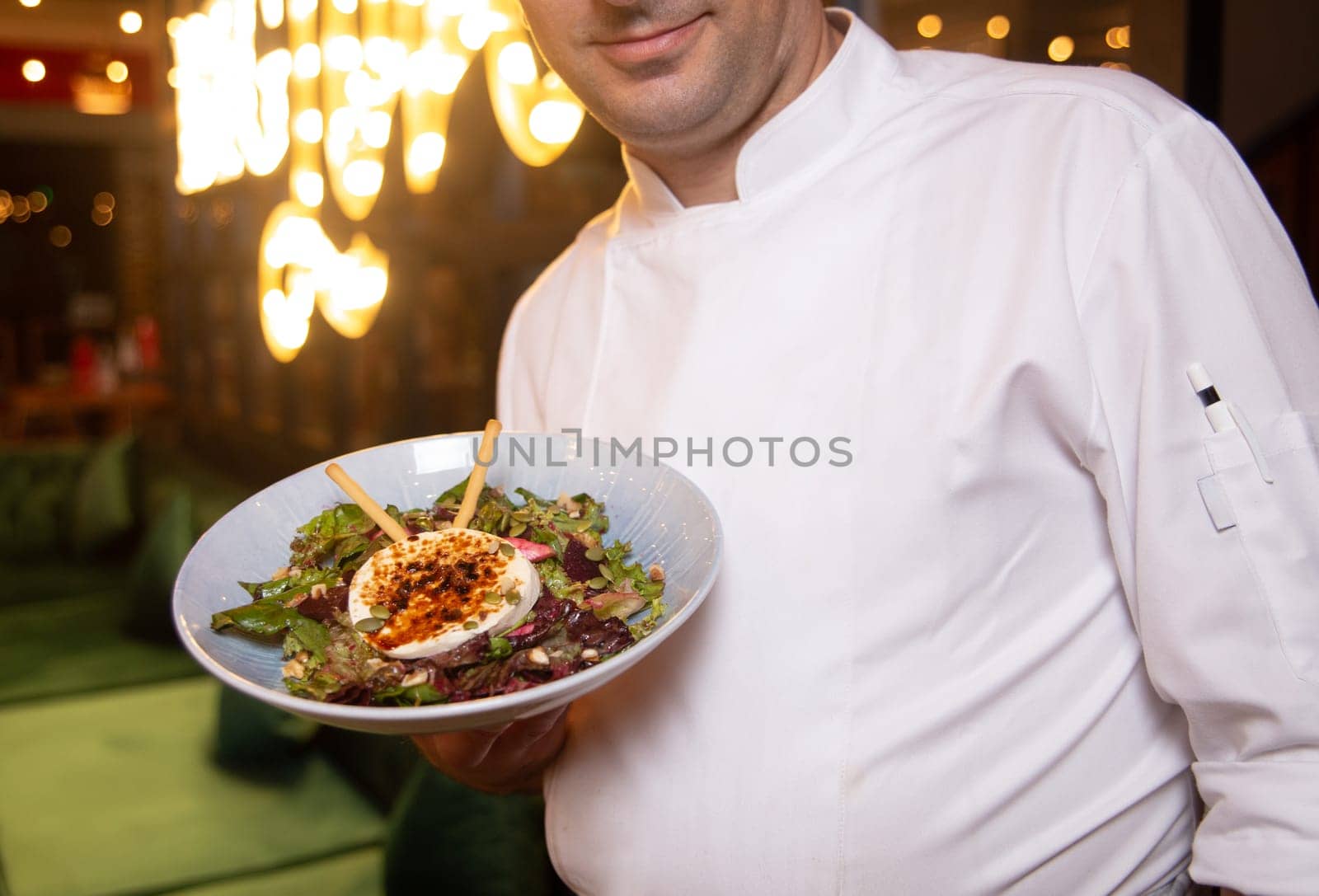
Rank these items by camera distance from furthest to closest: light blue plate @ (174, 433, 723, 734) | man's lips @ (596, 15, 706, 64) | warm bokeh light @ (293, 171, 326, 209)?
warm bokeh light @ (293, 171, 326, 209) < man's lips @ (596, 15, 706, 64) < light blue plate @ (174, 433, 723, 734)

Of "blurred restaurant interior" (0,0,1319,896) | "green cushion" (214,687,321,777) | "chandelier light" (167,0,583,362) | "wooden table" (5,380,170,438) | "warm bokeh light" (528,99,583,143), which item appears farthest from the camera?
"wooden table" (5,380,170,438)

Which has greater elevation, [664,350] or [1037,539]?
[664,350]

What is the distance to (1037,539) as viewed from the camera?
1226 millimetres

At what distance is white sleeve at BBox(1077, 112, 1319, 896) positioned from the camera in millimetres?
1049

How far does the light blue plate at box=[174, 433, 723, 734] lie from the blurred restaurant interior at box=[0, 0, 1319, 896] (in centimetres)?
125

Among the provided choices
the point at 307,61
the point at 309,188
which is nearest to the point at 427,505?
the point at 309,188

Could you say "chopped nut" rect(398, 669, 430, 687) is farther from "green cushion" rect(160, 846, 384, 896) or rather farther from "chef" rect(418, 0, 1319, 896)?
"green cushion" rect(160, 846, 384, 896)

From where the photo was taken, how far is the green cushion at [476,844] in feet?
7.76

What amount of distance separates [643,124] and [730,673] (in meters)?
0.71

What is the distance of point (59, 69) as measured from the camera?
1234 cm

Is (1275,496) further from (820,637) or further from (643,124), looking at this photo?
(643,124)

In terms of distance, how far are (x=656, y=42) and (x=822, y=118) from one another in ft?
0.79

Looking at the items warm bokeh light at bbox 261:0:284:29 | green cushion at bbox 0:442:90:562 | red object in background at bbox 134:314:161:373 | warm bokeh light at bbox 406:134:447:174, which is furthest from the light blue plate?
red object in background at bbox 134:314:161:373

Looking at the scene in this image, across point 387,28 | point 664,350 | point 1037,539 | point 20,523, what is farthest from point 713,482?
point 20,523
